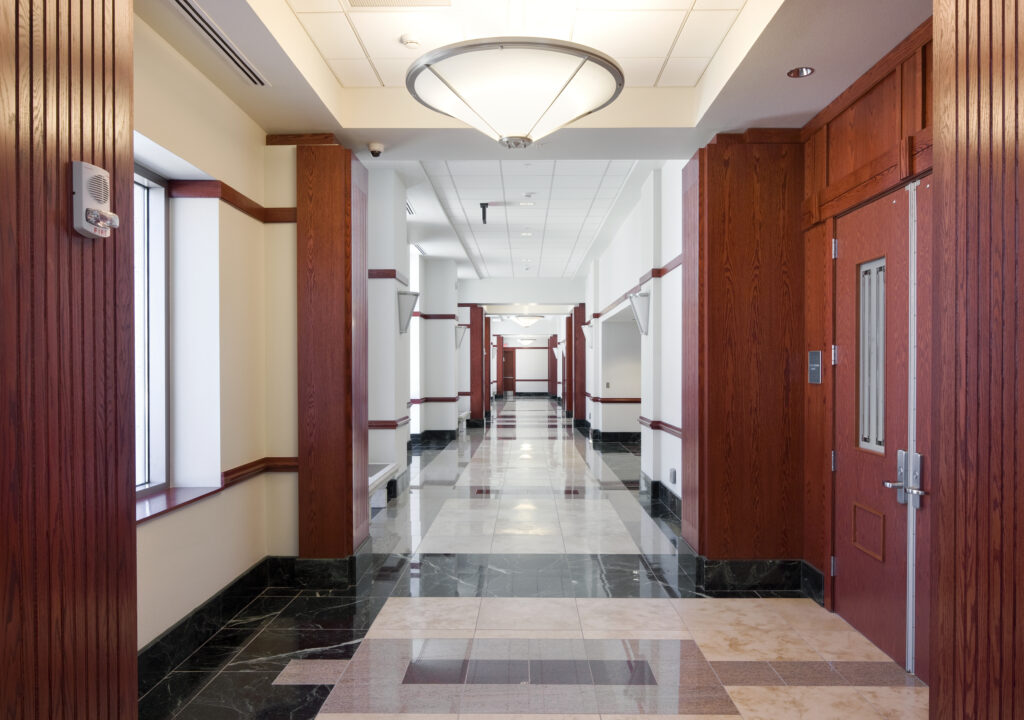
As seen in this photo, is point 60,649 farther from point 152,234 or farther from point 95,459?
point 152,234

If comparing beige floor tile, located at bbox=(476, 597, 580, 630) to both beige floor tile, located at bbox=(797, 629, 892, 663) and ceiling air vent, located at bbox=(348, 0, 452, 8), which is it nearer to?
beige floor tile, located at bbox=(797, 629, 892, 663)

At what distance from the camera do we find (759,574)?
5082mm

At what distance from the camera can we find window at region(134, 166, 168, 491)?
4188 mm

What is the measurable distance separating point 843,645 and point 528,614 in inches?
79.3

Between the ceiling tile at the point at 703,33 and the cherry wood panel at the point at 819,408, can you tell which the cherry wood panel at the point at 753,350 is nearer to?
the cherry wood panel at the point at 819,408

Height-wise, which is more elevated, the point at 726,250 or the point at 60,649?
the point at 726,250

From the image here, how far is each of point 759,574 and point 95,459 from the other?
468 cm

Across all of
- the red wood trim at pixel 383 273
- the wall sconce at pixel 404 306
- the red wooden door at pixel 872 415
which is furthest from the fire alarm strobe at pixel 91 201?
the wall sconce at pixel 404 306

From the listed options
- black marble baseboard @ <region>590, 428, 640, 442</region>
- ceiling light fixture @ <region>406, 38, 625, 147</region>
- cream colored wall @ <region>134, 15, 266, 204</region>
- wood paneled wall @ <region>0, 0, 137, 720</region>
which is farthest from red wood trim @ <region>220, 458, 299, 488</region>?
black marble baseboard @ <region>590, 428, 640, 442</region>

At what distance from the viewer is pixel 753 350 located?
199 inches

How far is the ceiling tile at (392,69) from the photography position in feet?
14.7

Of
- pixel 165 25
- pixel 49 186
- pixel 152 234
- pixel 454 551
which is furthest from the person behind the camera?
pixel 454 551

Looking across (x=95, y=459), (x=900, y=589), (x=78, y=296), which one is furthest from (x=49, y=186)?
(x=900, y=589)

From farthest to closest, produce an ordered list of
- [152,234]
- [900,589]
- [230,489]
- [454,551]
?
1. [454,551]
2. [230,489]
3. [152,234]
4. [900,589]
